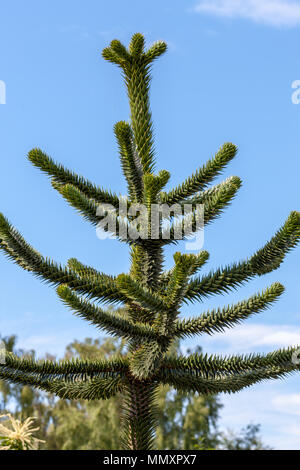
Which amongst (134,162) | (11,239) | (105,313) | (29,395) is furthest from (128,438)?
(29,395)

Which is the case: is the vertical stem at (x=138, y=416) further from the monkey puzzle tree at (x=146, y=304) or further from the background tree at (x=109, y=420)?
the background tree at (x=109, y=420)

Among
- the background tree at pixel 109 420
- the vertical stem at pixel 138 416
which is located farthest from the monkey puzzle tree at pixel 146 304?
the background tree at pixel 109 420

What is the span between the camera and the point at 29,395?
79.1ft

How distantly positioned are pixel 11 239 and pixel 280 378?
305 cm

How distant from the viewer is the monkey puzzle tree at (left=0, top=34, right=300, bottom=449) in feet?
18.5

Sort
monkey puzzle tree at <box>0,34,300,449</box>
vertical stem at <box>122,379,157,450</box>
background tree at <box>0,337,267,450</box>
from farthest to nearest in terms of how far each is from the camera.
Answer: background tree at <box>0,337,267,450</box>, vertical stem at <box>122,379,157,450</box>, monkey puzzle tree at <box>0,34,300,449</box>

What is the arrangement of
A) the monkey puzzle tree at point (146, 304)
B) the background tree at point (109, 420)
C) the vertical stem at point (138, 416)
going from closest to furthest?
the monkey puzzle tree at point (146, 304), the vertical stem at point (138, 416), the background tree at point (109, 420)

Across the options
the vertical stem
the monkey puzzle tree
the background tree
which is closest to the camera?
the monkey puzzle tree

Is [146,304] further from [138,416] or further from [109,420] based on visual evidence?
[109,420]

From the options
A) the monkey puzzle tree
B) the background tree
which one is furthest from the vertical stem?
the background tree

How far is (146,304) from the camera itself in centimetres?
529

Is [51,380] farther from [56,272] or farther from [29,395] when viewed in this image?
[29,395]

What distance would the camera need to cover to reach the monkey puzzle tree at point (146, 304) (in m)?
5.63

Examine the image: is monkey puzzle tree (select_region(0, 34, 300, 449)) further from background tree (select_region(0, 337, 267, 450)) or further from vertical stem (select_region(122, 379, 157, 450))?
background tree (select_region(0, 337, 267, 450))
